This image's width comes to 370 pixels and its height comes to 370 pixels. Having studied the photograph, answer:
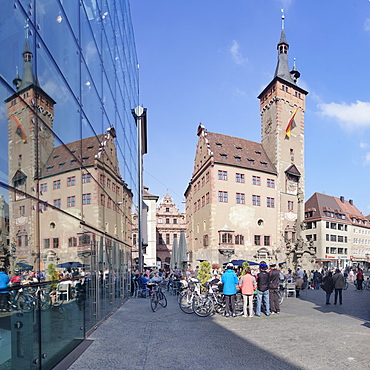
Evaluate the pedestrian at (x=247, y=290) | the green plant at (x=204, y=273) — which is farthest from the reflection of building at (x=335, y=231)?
the pedestrian at (x=247, y=290)

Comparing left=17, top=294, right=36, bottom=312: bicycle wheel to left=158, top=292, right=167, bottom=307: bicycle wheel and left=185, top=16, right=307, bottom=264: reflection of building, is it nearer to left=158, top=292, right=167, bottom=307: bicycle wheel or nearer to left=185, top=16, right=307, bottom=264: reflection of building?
left=158, top=292, right=167, bottom=307: bicycle wheel

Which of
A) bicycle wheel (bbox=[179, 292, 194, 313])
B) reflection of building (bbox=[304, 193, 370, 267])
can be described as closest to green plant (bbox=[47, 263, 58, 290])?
bicycle wheel (bbox=[179, 292, 194, 313])

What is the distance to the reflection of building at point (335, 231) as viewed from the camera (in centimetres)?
7188

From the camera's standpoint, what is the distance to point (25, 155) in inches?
236

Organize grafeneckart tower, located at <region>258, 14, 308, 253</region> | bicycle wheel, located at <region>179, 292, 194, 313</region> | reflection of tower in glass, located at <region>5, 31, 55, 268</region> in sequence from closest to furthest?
1. reflection of tower in glass, located at <region>5, 31, 55, 268</region>
2. bicycle wheel, located at <region>179, 292, 194, 313</region>
3. grafeneckart tower, located at <region>258, 14, 308, 253</region>

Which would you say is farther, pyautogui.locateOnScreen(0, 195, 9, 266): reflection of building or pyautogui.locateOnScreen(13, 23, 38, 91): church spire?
pyautogui.locateOnScreen(13, 23, 38, 91): church spire

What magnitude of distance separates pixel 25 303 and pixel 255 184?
152ft

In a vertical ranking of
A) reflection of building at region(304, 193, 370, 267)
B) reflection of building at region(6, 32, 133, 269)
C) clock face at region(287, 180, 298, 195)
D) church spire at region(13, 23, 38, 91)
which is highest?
clock face at region(287, 180, 298, 195)

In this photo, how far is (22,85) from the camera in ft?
19.1

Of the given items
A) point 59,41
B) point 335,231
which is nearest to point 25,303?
point 59,41

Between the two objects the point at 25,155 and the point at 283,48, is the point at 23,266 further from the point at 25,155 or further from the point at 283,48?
the point at 283,48

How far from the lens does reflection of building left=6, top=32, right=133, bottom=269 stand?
18.4ft

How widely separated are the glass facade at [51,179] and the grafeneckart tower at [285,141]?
41.1m

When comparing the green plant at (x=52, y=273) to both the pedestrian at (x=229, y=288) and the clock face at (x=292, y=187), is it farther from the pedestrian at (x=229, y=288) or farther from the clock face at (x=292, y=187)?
the clock face at (x=292, y=187)
